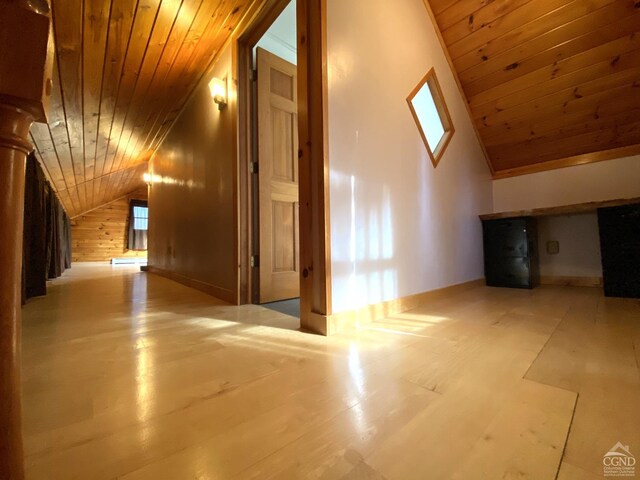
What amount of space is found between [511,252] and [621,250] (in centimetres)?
68

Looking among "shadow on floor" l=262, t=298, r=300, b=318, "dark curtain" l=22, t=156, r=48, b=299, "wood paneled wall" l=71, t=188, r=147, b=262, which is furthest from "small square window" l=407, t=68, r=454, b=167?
"wood paneled wall" l=71, t=188, r=147, b=262

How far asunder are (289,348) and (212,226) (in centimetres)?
164

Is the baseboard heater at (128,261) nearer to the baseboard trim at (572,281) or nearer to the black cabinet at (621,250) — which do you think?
the baseboard trim at (572,281)

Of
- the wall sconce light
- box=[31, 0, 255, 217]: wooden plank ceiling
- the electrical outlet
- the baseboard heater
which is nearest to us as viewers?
box=[31, 0, 255, 217]: wooden plank ceiling

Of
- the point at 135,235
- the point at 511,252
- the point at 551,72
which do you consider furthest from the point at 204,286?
the point at 135,235

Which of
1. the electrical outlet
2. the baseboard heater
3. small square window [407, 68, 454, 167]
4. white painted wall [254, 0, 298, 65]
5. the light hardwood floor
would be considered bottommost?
the light hardwood floor

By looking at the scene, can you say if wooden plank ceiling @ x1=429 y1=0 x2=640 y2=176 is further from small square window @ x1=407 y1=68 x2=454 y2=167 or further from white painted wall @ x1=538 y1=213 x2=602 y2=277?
white painted wall @ x1=538 y1=213 x2=602 y2=277

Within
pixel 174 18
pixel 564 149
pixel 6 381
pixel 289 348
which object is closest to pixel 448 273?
pixel 289 348

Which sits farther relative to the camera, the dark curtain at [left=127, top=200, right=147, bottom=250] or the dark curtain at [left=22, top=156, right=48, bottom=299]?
the dark curtain at [left=127, top=200, right=147, bottom=250]

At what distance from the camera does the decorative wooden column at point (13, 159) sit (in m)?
0.28

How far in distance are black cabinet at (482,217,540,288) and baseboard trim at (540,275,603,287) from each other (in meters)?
0.09

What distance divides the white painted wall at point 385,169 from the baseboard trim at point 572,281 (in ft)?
3.33

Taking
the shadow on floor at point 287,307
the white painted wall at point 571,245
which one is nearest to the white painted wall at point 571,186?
the white painted wall at point 571,245

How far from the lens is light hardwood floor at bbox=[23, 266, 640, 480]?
48 centimetres
